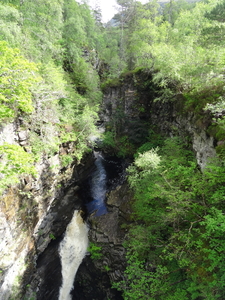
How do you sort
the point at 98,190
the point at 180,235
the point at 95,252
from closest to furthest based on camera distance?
the point at 180,235, the point at 95,252, the point at 98,190

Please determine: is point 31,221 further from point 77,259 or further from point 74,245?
point 77,259

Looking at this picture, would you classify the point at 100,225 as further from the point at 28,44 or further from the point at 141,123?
the point at 28,44

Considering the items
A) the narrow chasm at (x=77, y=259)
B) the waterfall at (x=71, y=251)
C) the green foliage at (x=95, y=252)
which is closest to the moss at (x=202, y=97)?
the narrow chasm at (x=77, y=259)

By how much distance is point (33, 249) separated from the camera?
1043cm

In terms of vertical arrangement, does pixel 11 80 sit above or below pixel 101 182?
above

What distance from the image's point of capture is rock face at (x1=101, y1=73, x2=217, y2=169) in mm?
9605

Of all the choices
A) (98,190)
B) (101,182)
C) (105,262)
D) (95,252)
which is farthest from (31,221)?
(101,182)

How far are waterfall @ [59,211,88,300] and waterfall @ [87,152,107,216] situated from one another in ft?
5.99

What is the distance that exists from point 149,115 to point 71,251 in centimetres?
1819

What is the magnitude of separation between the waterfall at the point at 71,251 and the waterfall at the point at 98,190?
1825mm

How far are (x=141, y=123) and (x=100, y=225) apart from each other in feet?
A: 45.4

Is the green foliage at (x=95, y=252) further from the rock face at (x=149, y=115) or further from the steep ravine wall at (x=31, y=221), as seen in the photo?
the rock face at (x=149, y=115)

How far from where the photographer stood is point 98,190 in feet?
58.9

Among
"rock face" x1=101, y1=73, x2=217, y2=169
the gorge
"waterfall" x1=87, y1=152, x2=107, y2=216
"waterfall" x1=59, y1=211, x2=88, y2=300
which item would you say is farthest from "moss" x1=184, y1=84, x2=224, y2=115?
"waterfall" x1=59, y1=211, x2=88, y2=300
